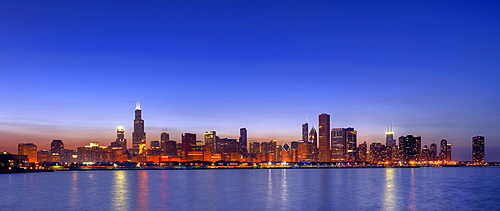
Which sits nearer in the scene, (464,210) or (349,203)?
(464,210)

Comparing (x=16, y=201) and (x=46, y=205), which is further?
(x=16, y=201)

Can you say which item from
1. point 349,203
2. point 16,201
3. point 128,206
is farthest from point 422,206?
point 16,201

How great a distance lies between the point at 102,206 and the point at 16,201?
1726 cm

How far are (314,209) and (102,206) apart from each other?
2885 centimetres

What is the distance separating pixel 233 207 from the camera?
60312 millimetres

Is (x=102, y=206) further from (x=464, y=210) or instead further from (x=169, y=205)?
(x=464, y=210)

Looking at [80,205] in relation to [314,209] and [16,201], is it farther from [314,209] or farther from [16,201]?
[314,209]

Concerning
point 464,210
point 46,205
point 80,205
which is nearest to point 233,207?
point 80,205

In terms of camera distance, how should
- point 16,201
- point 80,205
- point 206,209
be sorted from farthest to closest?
point 16,201, point 80,205, point 206,209

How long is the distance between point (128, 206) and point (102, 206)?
12.0 feet

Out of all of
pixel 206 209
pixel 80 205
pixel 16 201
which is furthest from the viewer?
pixel 16 201

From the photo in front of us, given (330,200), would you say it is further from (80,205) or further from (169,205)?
(80,205)

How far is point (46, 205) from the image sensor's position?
6425cm

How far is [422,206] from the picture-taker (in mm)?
64812
